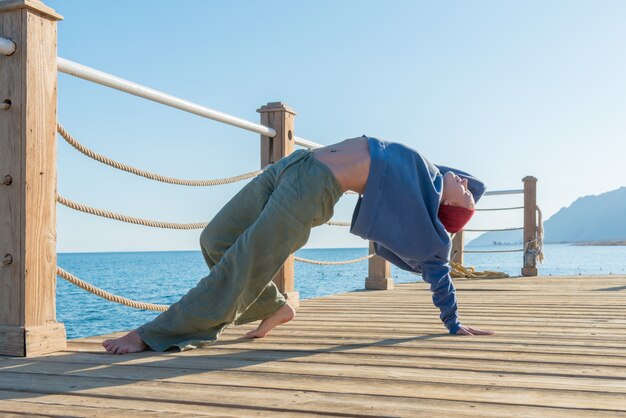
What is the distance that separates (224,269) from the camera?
6.73 ft

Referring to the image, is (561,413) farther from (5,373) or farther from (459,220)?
(5,373)

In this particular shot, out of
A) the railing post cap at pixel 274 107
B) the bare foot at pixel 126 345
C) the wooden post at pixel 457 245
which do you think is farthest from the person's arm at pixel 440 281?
the wooden post at pixel 457 245

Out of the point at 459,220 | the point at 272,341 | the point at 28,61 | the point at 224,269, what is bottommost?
the point at 272,341

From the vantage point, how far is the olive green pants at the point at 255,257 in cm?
203

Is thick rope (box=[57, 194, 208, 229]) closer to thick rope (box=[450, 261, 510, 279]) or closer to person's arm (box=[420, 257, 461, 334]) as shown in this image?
person's arm (box=[420, 257, 461, 334])

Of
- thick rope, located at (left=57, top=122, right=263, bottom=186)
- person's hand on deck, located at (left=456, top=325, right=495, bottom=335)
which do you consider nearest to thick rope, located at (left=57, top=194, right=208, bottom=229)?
thick rope, located at (left=57, top=122, right=263, bottom=186)

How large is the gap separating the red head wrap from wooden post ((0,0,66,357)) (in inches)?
49.9

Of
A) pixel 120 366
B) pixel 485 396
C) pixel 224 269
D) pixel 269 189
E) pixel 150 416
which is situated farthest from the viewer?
pixel 269 189

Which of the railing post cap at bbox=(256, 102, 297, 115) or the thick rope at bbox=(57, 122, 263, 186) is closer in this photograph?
the thick rope at bbox=(57, 122, 263, 186)

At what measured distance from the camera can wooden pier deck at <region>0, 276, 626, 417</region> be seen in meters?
1.35

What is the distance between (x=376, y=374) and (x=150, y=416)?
60 cm

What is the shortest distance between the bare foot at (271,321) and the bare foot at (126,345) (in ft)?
1.34

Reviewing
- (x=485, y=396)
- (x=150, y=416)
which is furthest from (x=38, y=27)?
(x=485, y=396)

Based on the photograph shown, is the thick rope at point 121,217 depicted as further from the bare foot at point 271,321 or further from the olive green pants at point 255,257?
the bare foot at point 271,321
